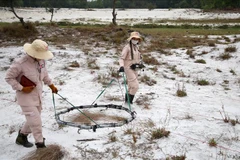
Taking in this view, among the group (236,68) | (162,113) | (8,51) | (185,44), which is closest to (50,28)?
(8,51)

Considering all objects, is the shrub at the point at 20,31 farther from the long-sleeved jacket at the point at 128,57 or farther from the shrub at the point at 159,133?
the shrub at the point at 159,133

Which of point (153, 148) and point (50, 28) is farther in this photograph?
point (50, 28)

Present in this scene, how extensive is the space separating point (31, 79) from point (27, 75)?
0.30 feet

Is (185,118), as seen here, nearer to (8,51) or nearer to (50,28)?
(8,51)

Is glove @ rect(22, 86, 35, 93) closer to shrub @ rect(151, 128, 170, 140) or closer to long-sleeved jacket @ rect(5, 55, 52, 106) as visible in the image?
long-sleeved jacket @ rect(5, 55, 52, 106)

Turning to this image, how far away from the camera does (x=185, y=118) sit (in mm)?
5754

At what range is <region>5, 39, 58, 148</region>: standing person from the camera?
379cm

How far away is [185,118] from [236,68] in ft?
18.8

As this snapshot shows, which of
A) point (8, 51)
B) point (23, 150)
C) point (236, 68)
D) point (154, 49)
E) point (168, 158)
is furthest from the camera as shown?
point (154, 49)

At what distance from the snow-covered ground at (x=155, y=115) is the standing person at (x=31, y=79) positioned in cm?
76

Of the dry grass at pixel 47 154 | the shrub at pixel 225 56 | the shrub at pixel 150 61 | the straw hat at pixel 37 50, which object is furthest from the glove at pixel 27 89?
the shrub at pixel 225 56

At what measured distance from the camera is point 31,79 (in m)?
3.93

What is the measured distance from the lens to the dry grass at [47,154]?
3914mm

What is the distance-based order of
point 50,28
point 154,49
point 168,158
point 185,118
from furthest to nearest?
point 50,28 → point 154,49 → point 185,118 → point 168,158
